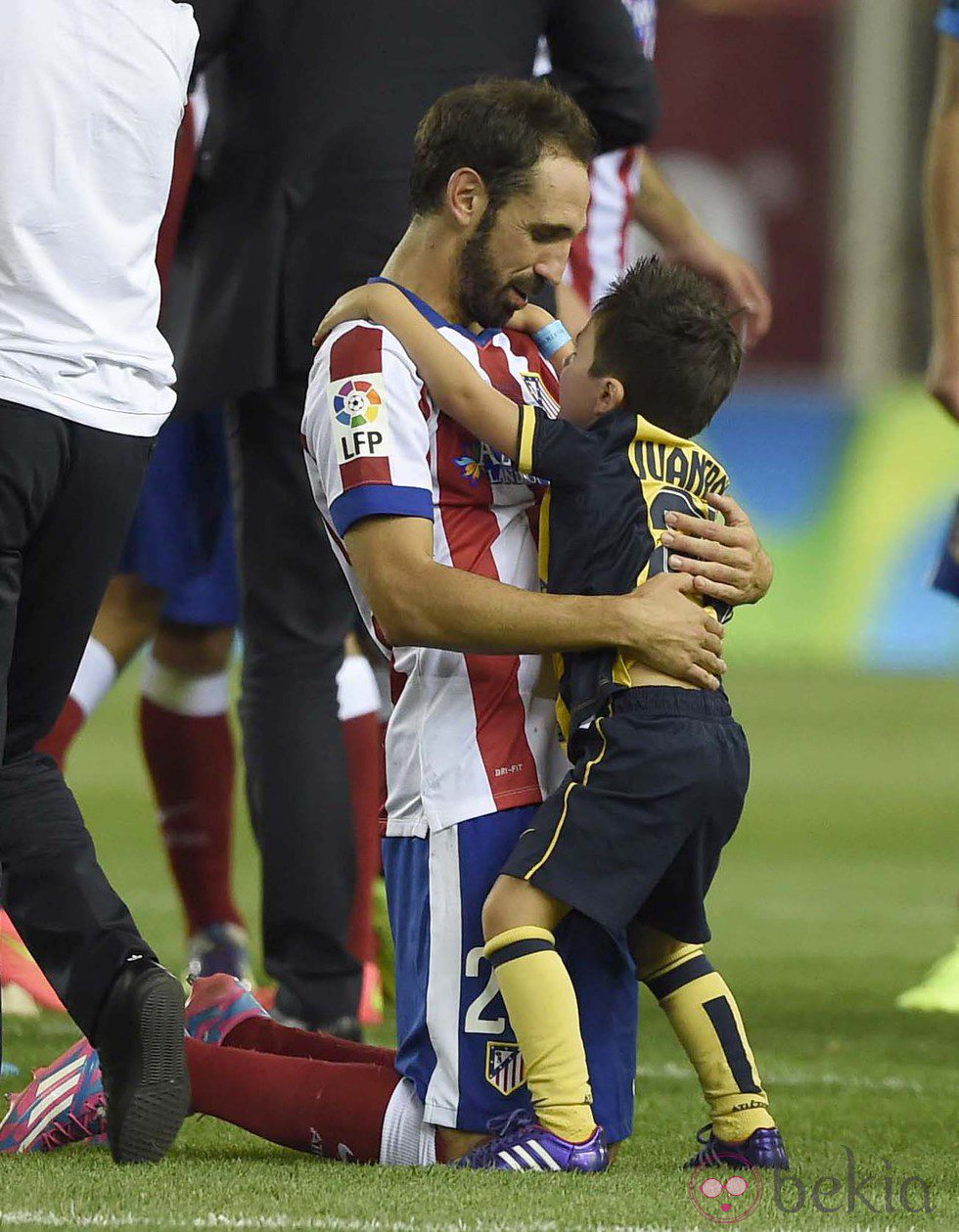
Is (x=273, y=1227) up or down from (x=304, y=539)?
down

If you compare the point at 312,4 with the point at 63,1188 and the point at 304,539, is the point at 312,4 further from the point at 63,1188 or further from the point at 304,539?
the point at 63,1188

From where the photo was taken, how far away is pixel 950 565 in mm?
5238

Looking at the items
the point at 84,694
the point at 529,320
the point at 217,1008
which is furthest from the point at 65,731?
the point at 529,320

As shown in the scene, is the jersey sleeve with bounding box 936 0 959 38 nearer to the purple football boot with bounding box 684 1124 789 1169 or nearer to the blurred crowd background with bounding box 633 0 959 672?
the purple football boot with bounding box 684 1124 789 1169

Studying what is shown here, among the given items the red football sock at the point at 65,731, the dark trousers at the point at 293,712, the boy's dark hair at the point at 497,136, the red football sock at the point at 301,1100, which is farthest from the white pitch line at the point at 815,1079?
the boy's dark hair at the point at 497,136

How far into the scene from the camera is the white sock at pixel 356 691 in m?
4.97

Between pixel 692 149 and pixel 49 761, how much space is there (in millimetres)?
17687

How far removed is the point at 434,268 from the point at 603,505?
0.46m

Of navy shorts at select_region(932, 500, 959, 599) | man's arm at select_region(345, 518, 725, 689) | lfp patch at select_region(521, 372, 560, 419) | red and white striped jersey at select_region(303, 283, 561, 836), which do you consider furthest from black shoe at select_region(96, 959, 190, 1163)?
navy shorts at select_region(932, 500, 959, 599)

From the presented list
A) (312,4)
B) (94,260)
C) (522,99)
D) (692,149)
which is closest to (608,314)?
(522,99)

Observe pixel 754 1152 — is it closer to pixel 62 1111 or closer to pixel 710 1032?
pixel 710 1032

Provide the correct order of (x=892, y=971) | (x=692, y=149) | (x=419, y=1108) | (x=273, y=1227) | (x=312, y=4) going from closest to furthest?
(x=273, y=1227)
(x=419, y=1108)
(x=312, y=4)
(x=892, y=971)
(x=692, y=149)

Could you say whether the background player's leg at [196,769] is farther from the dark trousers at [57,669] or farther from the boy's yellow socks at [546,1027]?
the boy's yellow socks at [546,1027]

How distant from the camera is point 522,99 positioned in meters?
3.43
